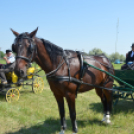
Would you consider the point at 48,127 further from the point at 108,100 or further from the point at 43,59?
the point at 43,59

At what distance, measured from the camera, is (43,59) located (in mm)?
3309

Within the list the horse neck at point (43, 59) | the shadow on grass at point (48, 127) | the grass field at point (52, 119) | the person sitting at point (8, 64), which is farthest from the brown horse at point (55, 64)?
the person sitting at point (8, 64)

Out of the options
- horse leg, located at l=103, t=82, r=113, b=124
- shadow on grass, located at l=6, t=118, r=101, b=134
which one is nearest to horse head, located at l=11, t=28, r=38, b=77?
shadow on grass, located at l=6, t=118, r=101, b=134

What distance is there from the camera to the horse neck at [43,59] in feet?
10.6

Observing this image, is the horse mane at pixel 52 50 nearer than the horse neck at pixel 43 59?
No

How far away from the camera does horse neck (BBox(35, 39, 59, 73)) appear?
3.24 m

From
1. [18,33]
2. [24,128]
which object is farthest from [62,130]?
[18,33]

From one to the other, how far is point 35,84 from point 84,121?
431cm

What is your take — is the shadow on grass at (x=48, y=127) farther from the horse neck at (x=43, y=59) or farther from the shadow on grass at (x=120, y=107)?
the horse neck at (x=43, y=59)

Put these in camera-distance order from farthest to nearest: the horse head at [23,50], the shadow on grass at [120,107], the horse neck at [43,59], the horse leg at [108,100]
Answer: the shadow on grass at [120,107], the horse leg at [108,100], the horse neck at [43,59], the horse head at [23,50]

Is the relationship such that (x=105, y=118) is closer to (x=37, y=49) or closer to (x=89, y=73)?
(x=89, y=73)

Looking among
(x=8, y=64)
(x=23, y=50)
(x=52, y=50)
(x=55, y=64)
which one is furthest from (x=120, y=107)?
(x=8, y=64)

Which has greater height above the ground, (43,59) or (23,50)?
(23,50)

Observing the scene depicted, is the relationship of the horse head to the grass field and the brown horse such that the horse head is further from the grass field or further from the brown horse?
the grass field
